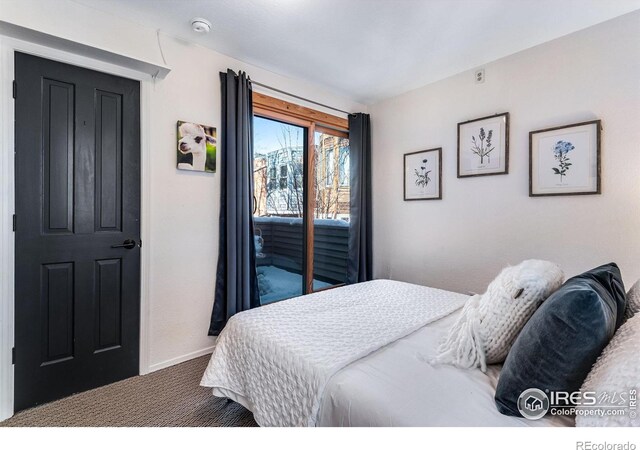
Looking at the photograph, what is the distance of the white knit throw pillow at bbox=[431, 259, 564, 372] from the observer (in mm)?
1101

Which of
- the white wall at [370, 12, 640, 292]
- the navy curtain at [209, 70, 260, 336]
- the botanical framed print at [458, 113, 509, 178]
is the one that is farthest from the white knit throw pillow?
the navy curtain at [209, 70, 260, 336]

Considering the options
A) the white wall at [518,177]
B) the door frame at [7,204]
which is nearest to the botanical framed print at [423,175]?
the white wall at [518,177]

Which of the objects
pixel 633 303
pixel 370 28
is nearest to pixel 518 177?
pixel 633 303

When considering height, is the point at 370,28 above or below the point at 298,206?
above

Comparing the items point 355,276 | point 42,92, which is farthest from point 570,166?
point 42,92

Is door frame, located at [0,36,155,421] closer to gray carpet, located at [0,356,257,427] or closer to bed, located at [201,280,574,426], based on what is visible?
gray carpet, located at [0,356,257,427]

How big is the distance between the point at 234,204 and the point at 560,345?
7.38ft

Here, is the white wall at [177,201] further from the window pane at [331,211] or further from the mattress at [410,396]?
the mattress at [410,396]

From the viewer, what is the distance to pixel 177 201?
92.0 inches

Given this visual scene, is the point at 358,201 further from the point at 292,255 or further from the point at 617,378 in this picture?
the point at 617,378

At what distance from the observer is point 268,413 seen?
4.23 ft

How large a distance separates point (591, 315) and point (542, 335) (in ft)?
0.44

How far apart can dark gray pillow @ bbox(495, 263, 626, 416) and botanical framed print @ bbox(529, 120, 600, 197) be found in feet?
5.48
